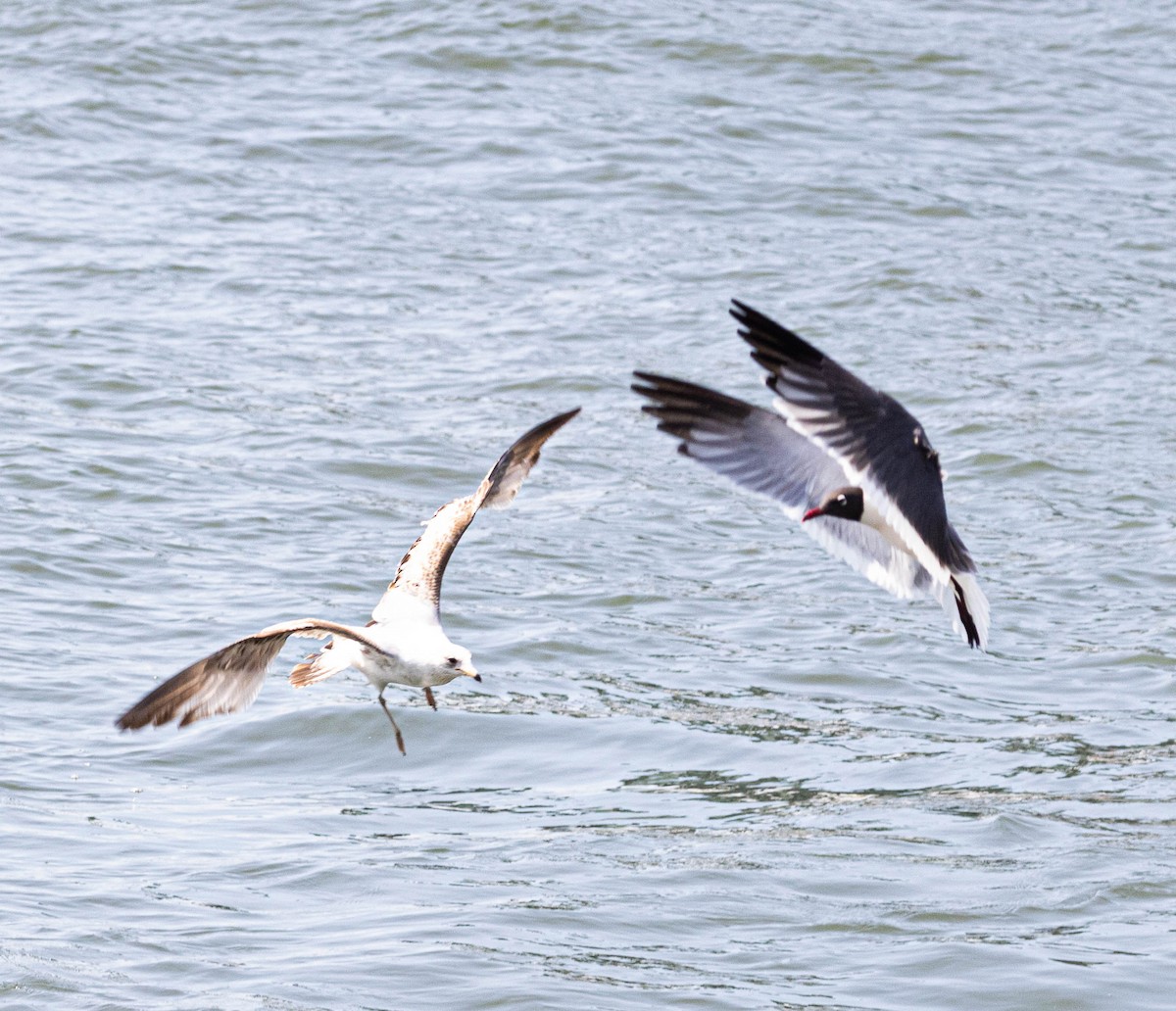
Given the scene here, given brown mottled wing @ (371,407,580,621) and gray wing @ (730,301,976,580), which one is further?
brown mottled wing @ (371,407,580,621)

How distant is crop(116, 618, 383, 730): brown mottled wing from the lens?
5840 mm

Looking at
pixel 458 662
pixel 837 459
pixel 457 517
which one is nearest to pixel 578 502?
pixel 457 517

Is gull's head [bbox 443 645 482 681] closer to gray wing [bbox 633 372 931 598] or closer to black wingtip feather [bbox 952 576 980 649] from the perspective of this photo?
gray wing [bbox 633 372 931 598]

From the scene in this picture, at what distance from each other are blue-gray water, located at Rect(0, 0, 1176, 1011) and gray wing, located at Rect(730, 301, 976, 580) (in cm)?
165

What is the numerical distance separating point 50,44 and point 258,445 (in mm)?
6976

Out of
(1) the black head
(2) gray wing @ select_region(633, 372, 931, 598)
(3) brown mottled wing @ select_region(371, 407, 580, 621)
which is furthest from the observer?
(3) brown mottled wing @ select_region(371, 407, 580, 621)

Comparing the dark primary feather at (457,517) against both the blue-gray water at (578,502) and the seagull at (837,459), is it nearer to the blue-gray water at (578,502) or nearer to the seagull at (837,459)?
the seagull at (837,459)

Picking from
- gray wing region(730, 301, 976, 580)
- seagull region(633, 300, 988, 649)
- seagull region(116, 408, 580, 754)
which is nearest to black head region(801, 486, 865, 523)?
seagull region(633, 300, 988, 649)

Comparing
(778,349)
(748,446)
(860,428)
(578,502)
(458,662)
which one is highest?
(778,349)

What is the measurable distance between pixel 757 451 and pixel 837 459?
45 cm

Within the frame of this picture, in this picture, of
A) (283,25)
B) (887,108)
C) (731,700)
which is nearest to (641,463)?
(731,700)

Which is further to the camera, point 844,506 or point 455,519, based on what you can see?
point 455,519

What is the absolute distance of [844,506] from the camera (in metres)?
6.20

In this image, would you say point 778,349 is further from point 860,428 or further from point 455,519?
point 455,519
